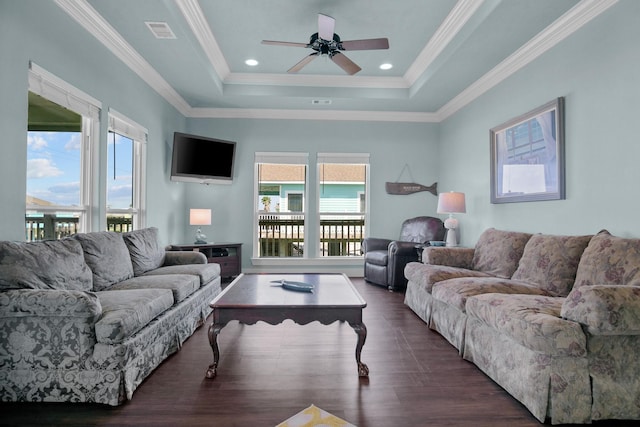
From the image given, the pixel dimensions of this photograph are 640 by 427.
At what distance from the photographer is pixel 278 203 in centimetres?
605

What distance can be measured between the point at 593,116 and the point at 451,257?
1.80 m

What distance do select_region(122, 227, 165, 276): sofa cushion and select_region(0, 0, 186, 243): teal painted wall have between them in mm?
346

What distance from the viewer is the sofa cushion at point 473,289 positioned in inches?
103

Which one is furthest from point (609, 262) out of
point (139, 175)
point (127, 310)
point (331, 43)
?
point (139, 175)

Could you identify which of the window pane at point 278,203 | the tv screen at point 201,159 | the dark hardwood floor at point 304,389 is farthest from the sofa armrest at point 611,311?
the tv screen at point 201,159

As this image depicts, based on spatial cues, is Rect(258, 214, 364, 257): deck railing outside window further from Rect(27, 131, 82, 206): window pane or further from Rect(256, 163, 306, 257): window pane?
Rect(27, 131, 82, 206): window pane

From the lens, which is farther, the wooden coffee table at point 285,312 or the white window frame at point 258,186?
the white window frame at point 258,186

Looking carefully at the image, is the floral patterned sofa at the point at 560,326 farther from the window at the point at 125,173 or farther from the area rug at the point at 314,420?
the window at the point at 125,173

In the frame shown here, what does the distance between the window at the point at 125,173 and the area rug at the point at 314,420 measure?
9.94ft

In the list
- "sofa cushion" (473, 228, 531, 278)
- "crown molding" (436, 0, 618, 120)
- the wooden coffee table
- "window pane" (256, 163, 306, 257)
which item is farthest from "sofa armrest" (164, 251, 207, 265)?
"crown molding" (436, 0, 618, 120)

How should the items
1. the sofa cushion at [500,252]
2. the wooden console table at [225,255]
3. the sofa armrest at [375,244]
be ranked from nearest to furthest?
1. the sofa cushion at [500,252]
2. the wooden console table at [225,255]
3. the sofa armrest at [375,244]

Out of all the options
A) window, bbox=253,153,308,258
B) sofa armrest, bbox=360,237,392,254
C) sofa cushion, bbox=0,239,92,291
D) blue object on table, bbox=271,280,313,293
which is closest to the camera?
sofa cushion, bbox=0,239,92,291

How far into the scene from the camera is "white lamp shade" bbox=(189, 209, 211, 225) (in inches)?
205

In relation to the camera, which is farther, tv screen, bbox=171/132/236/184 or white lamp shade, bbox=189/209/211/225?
white lamp shade, bbox=189/209/211/225
